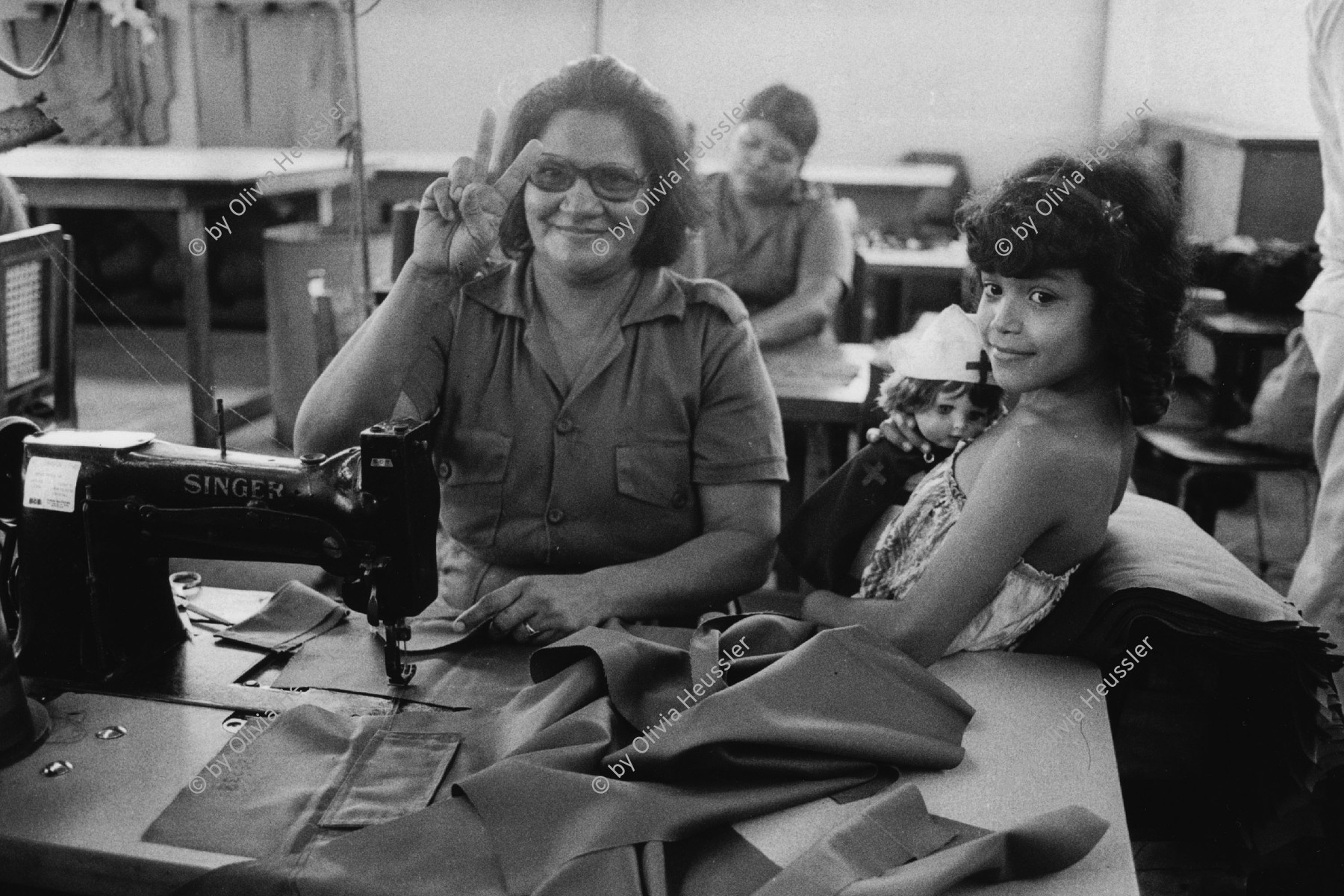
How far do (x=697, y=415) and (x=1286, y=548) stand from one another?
309cm

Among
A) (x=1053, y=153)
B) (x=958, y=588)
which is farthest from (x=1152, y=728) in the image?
(x=1053, y=153)

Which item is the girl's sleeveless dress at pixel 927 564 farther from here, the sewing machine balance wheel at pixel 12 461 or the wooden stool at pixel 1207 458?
the wooden stool at pixel 1207 458

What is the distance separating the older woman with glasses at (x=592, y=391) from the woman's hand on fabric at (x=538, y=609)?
145 mm

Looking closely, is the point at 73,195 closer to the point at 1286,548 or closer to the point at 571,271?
the point at 571,271

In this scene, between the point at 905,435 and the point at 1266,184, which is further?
the point at 1266,184

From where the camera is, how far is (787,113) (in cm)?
361

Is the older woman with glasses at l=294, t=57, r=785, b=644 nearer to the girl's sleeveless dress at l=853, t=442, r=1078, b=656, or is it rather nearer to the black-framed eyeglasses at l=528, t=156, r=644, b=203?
the black-framed eyeglasses at l=528, t=156, r=644, b=203

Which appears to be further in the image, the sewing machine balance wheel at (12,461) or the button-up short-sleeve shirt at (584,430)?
the button-up short-sleeve shirt at (584,430)

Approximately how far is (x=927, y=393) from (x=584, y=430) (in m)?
0.51

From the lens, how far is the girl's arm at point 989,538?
1.39 m

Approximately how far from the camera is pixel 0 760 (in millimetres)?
1147

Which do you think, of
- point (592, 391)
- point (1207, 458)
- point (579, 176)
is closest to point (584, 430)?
point (592, 391)

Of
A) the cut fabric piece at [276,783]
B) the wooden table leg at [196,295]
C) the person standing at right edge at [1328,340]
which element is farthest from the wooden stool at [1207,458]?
the wooden table leg at [196,295]

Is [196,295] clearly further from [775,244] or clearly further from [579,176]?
[579,176]
